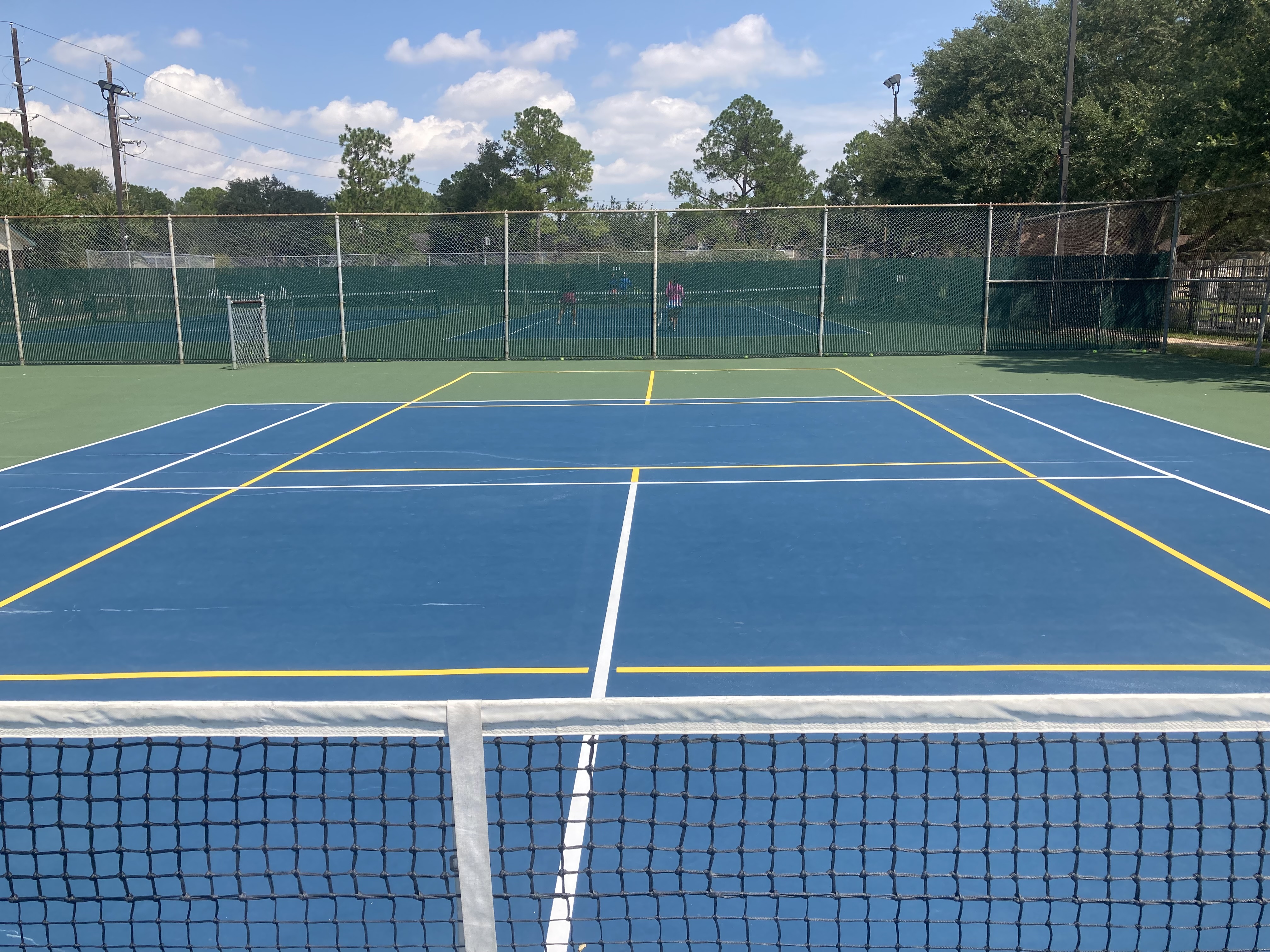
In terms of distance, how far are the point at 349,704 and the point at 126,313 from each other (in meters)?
28.7

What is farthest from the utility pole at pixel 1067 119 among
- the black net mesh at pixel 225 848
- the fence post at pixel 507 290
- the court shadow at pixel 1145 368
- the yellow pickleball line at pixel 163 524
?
the black net mesh at pixel 225 848

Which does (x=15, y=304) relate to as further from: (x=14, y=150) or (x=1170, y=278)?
(x=14, y=150)

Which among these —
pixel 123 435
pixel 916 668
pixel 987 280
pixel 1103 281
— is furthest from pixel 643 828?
pixel 1103 281

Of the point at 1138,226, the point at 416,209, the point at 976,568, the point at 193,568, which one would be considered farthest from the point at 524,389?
the point at 416,209

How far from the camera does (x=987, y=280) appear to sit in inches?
934

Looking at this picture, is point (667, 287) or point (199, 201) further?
point (199, 201)

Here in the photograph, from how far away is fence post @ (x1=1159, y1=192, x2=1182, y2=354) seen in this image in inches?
863

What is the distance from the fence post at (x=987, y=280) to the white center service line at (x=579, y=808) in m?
18.7

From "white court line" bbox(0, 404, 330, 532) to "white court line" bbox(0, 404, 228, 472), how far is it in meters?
1.68

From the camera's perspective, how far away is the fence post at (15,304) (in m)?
22.9

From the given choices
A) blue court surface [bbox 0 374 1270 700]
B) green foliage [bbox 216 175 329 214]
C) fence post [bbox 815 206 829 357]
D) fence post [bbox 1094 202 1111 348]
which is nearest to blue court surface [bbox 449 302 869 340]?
fence post [bbox 815 206 829 357]

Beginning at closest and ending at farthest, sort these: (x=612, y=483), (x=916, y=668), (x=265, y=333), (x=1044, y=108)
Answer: (x=916, y=668) < (x=612, y=483) < (x=265, y=333) < (x=1044, y=108)

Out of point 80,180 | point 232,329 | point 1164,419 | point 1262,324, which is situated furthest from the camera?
point 80,180

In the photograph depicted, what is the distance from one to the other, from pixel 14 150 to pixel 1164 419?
8682cm
